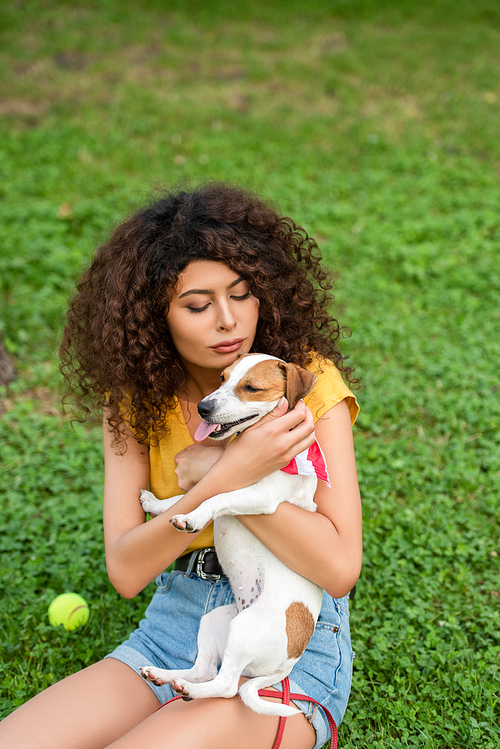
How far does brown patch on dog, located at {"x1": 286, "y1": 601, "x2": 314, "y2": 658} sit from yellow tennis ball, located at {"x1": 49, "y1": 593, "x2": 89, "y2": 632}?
4.40 feet

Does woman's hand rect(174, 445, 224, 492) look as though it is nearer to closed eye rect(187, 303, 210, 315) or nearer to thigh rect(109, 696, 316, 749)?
closed eye rect(187, 303, 210, 315)

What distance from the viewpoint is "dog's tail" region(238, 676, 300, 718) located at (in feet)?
5.99

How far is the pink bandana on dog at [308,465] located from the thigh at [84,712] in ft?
3.07

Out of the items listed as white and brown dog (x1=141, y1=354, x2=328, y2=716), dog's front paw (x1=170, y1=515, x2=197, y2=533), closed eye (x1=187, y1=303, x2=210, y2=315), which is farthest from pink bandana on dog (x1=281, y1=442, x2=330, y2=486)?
closed eye (x1=187, y1=303, x2=210, y2=315)

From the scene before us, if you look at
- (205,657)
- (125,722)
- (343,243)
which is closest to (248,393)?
(205,657)

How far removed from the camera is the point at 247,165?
680 cm

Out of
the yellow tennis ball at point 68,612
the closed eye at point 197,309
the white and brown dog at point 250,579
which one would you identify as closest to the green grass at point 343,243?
the yellow tennis ball at point 68,612

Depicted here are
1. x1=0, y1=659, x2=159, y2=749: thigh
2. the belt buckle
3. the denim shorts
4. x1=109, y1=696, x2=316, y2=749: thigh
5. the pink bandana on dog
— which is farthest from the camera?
the belt buckle

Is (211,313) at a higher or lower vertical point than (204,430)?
higher

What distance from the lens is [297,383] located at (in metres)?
2.19

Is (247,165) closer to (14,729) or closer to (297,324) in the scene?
(297,324)

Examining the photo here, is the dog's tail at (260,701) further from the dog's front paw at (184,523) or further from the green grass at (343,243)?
the green grass at (343,243)

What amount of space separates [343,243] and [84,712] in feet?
15.6

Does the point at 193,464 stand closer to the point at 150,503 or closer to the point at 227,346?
the point at 150,503
